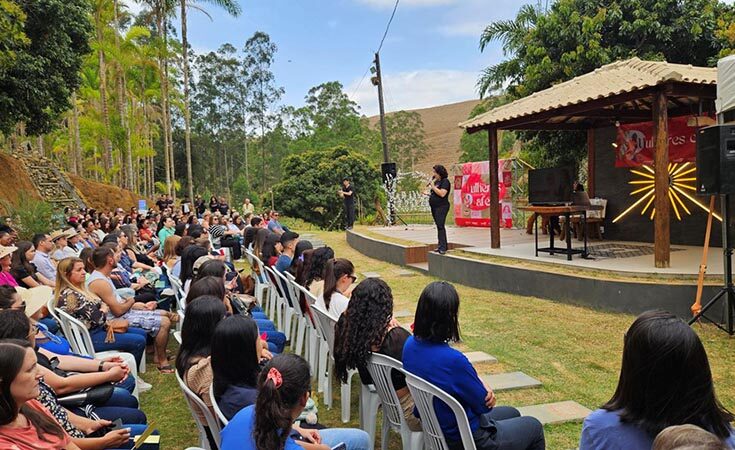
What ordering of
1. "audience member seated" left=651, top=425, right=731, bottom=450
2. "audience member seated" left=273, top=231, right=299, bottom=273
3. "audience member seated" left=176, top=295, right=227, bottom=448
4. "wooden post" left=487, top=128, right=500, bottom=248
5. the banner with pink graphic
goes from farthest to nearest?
1. the banner with pink graphic
2. "wooden post" left=487, top=128, right=500, bottom=248
3. "audience member seated" left=273, top=231, right=299, bottom=273
4. "audience member seated" left=176, top=295, right=227, bottom=448
5. "audience member seated" left=651, top=425, right=731, bottom=450

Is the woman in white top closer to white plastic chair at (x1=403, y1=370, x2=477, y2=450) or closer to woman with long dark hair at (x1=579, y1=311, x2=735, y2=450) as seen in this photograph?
white plastic chair at (x1=403, y1=370, x2=477, y2=450)

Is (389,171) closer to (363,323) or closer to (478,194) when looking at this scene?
(478,194)

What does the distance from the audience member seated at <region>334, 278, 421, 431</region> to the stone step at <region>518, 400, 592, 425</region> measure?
1201 millimetres

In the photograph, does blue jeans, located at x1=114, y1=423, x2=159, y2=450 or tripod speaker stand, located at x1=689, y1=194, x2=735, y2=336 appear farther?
tripod speaker stand, located at x1=689, y1=194, x2=735, y2=336

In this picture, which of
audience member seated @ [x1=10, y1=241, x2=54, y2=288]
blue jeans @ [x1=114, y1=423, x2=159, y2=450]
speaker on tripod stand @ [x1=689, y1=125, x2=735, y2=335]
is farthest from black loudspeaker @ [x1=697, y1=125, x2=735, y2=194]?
audience member seated @ [x1=10, y1=241, x2=54, y2=288]

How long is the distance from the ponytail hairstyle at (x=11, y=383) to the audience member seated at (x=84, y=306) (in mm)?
2044

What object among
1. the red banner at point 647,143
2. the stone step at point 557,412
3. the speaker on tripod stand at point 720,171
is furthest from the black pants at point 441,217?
the stone step at point 557,412

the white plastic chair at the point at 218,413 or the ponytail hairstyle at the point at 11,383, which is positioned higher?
the ponytail hairstyle at the point at 11,383

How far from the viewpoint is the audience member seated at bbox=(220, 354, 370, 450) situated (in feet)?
5.97

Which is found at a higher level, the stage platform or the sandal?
the stage platform

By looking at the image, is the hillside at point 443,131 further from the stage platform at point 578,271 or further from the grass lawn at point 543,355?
the grass lawn at point 543,355

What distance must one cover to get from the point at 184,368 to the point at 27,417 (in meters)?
0.70

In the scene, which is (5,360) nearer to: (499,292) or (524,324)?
(524,324)

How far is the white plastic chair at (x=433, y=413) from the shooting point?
7.23ft
